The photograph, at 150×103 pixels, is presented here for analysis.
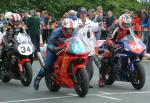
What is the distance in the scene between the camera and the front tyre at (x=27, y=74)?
13531 millimetres

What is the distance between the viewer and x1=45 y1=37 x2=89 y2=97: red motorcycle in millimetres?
11578

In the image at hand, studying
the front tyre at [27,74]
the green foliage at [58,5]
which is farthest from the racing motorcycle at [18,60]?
the green foliage at [58,5]

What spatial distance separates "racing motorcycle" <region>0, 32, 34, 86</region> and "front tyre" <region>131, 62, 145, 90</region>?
7.92 feet

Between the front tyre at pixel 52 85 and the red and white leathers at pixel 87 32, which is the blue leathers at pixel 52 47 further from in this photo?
the red and white leathers at pixel 87 32

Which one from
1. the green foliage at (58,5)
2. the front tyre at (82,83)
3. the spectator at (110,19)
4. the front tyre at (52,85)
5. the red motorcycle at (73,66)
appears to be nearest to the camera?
the front tyre at (82,83)

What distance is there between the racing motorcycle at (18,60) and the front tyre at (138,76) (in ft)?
7.92

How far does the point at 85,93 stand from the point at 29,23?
10.5 meters

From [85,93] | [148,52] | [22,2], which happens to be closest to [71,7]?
[22,2]

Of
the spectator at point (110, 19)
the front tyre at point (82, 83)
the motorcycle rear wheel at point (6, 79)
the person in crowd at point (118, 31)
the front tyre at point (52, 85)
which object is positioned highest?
the person in crowd at point (118, 31)

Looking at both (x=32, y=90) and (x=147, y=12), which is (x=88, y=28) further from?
(x=147, y=12)

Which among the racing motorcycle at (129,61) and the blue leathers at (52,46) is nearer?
the blue leathers at (52,46)

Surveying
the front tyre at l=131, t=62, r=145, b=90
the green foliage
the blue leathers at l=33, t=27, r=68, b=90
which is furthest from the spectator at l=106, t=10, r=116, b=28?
the green foliage

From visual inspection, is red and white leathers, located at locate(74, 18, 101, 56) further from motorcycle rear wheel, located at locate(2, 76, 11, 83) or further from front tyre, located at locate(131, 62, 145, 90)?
motorcycle rear wheel, located at locate(2, 76, 11, 83)

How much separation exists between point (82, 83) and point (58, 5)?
25392 millimetres
